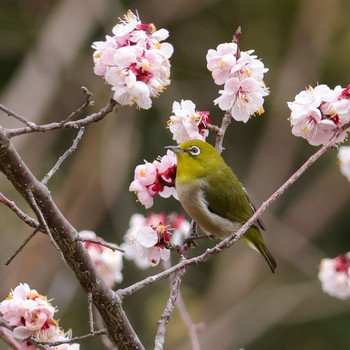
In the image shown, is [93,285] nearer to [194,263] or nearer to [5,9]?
[194,263]

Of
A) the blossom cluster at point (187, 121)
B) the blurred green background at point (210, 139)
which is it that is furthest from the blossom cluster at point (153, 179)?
the blurred green background at point (210, 139)

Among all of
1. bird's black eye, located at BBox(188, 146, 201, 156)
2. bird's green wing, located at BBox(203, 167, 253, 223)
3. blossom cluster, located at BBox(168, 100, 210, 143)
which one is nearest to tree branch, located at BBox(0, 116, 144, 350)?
blossom cluster, located at BBox(168, 100, 210, 143)

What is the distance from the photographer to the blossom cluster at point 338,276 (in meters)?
3.29

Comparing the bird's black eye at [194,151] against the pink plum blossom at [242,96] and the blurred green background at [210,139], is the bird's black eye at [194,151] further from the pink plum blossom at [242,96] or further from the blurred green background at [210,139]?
the blurred green background at [210,139]

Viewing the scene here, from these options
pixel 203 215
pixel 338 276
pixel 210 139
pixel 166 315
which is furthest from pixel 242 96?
pixel 210 139

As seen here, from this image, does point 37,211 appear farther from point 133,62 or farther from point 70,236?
point 133,62

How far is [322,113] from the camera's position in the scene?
2543mm

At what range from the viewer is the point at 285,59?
404 inches

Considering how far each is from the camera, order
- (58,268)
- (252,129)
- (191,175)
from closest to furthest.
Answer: (191,175) → (58,268) → (252,129)

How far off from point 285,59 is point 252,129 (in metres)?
0.97

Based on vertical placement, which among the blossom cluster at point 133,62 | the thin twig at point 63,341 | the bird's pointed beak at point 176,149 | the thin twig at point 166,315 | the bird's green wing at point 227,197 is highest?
the bird's green wing at point 227,197

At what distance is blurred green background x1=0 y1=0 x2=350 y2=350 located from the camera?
8.43 m

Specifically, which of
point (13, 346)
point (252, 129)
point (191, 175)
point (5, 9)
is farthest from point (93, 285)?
point (5, 9)

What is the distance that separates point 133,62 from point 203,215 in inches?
51.3
